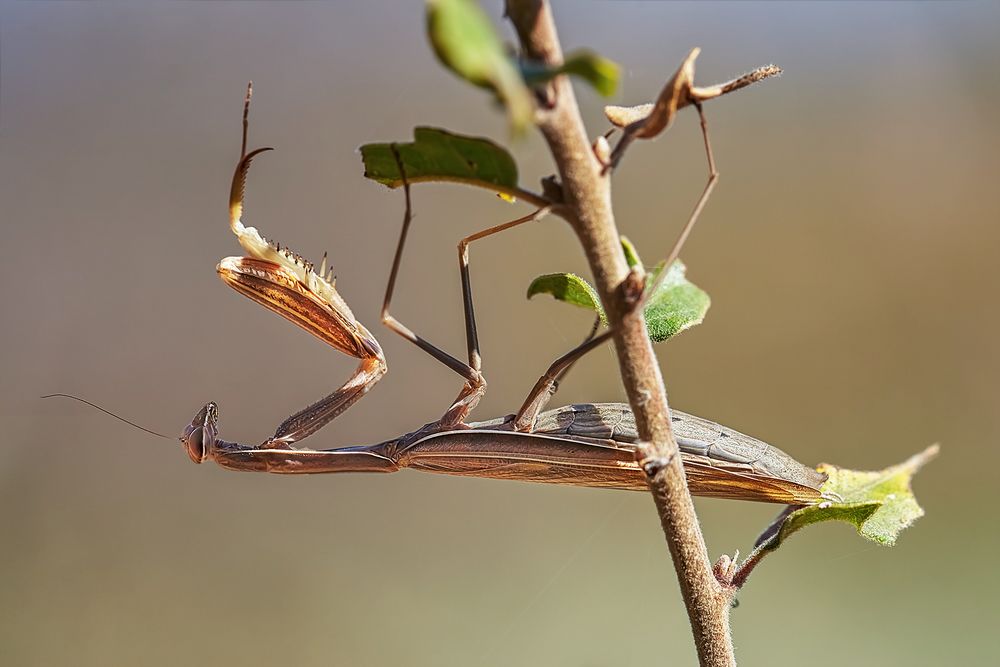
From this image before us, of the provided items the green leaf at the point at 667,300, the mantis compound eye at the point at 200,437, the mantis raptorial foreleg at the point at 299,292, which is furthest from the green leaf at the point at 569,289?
the mantis compound eye at the point at 200,437

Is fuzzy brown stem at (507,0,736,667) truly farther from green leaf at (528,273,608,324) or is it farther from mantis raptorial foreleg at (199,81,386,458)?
mantis raptorial foreleg at (199,81,386,458)

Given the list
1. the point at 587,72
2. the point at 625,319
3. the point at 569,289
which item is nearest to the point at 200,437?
the point at 569,289

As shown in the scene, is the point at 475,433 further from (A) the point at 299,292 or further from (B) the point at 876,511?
(B) the point at 876,511

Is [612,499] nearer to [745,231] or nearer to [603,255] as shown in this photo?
[745,231]

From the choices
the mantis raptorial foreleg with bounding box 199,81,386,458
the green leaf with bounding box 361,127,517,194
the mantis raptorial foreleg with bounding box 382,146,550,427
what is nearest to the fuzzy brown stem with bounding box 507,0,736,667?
the green leaf with bounding box 361,127,517,194

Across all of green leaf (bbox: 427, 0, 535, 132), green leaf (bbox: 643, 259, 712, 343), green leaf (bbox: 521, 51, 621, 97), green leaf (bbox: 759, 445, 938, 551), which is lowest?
green leaf (bbox: 427, 0, 535, 132)

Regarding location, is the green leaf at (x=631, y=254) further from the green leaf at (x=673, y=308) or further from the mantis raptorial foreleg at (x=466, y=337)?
the mantis raptorial foreleg at (x=466, y=337)

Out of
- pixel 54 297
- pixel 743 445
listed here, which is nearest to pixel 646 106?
pixel 743 445
